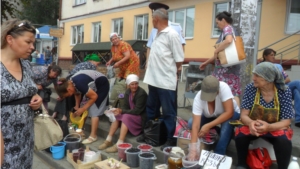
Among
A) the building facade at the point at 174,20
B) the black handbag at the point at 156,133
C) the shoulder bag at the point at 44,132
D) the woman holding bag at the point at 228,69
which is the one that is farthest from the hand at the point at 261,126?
the building facade at the point at 174,20

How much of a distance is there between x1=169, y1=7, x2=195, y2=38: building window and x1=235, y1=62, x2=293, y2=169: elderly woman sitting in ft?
27.4

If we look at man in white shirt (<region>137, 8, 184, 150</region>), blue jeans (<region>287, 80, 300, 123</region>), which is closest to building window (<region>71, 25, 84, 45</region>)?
man in white shirt (<region>137, 8, 184, 150</region>)

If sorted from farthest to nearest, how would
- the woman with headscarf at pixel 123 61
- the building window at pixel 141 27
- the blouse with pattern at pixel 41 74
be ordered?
the building window at pixel 141 27
the blouse with pattern at pixel 41 74
the woman with headscarf at pixel 123 61

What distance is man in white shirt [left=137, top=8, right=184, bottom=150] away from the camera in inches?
153

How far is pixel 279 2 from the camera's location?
8.57 m

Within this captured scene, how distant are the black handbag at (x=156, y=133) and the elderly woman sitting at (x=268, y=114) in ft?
3.81

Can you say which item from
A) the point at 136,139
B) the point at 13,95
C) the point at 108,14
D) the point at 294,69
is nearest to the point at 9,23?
the point at 13,95

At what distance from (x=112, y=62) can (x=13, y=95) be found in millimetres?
3565

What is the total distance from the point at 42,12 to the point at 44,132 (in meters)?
31.2

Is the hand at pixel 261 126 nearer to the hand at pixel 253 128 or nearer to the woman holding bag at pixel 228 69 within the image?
the hand at pixel 253 128

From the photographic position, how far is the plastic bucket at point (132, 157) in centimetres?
378

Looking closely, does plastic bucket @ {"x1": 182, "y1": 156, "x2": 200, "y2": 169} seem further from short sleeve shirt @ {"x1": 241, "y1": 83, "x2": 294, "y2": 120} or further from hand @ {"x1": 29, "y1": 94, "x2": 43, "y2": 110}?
hand @ {"x1": 29, "y1": 94, "x2": 43, "y2": 110}

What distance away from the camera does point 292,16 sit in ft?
27.8

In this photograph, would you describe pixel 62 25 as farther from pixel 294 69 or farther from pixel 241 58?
pixel 241 58
